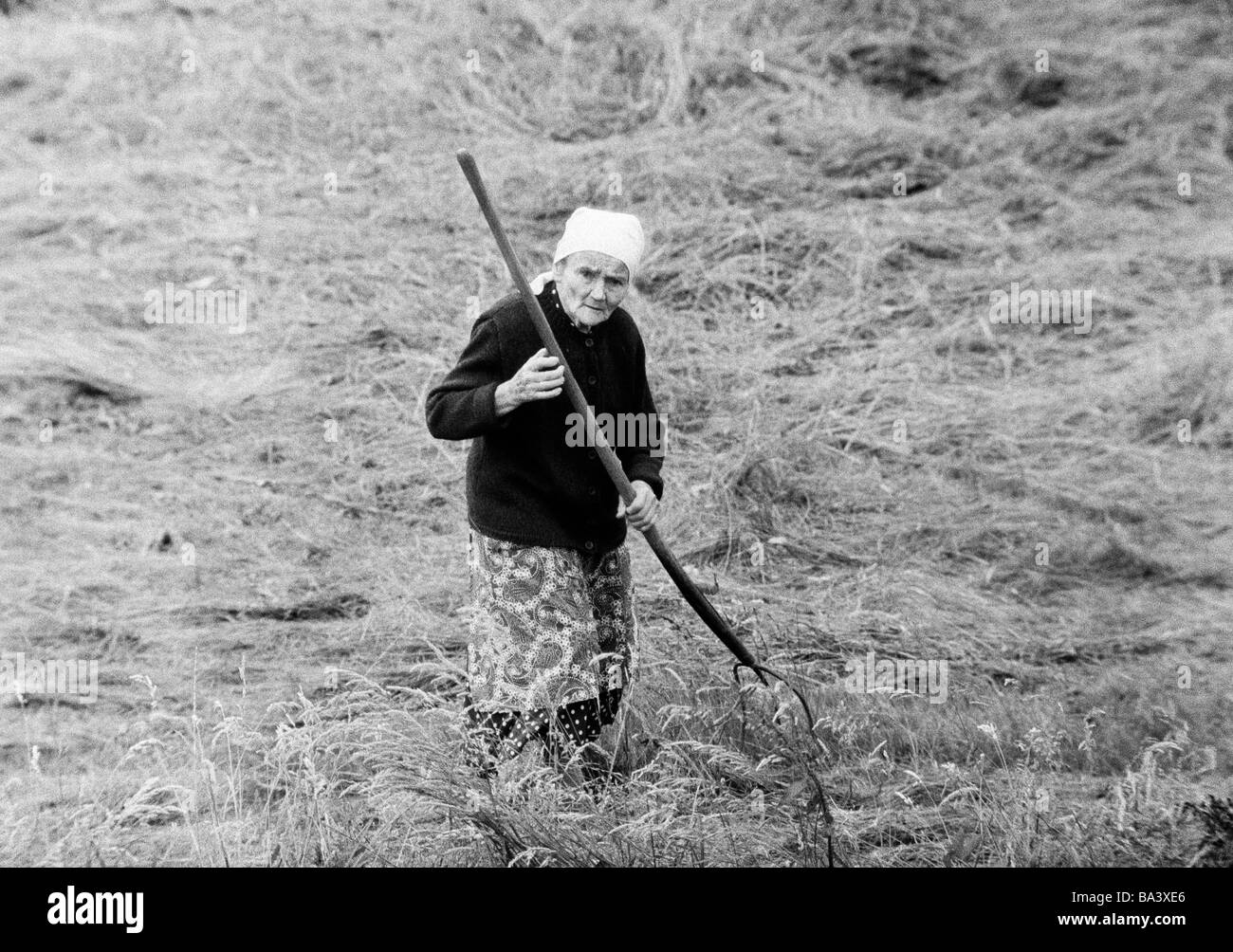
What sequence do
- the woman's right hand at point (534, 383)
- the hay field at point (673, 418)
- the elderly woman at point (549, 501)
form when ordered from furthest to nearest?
the hay field at point (673, 418) → the elderly woman at point (549, 501) → the woman's right hand at point (534, 383)

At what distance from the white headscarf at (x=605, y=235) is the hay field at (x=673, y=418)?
93 cm

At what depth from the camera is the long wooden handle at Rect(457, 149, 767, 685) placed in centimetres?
260

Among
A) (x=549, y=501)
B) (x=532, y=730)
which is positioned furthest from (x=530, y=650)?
A: (x=549, y=501)

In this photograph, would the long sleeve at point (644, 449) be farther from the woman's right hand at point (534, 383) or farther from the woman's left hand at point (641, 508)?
the woman's right hand at point (534, 383)

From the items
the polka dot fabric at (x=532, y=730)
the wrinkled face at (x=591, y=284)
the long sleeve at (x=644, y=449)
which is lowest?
the polka dot fabric at (x=532, y=730)

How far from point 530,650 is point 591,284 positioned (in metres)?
0.69

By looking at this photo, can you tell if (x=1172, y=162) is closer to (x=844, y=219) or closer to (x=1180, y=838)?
(x=844, y=219)

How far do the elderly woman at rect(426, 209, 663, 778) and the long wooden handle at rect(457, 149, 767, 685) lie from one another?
6 cm

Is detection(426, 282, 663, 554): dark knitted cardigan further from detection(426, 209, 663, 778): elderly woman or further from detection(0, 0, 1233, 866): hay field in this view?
detection(0, 0, 1233, 866): hay field

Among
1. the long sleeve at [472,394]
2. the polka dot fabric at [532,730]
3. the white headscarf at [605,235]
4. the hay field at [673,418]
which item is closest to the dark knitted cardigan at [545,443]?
the long sleeve at [472,394]

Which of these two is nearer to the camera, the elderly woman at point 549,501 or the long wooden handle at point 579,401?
the long wooden handle at point 579,401

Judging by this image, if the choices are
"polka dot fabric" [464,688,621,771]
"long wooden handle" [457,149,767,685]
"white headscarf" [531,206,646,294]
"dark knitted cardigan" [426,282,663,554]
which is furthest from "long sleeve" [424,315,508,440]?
"polka dot fabric" [464,688,621,771]

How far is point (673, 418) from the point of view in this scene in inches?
171

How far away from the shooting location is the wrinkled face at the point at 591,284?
2686mm
